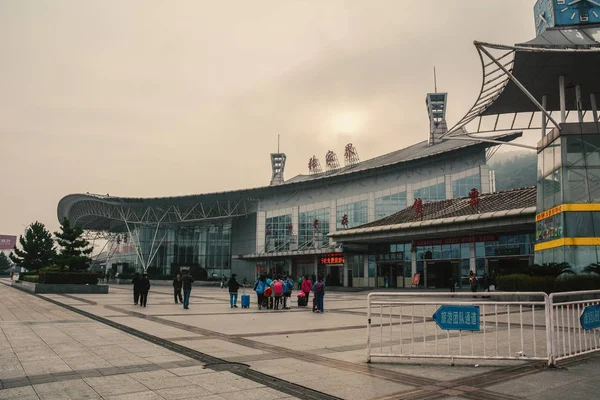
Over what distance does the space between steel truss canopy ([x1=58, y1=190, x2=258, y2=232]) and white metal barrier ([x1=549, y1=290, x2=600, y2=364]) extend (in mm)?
56691

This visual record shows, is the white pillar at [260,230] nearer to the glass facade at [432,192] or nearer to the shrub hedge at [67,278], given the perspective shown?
the glass facade at [432,192]

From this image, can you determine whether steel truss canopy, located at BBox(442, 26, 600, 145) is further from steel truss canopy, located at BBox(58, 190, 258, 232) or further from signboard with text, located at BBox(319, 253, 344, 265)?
steel truss canopy, located at BBox(58, 190, 258, 232)

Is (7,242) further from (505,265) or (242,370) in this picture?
(242,370)

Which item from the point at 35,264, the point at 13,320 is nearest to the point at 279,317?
the point at 13,320

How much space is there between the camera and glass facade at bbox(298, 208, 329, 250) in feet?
185

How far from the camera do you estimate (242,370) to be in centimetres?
757

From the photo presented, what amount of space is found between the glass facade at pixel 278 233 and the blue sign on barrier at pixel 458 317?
52290 millimetres

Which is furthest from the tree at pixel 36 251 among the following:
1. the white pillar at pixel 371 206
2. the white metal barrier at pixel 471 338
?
the white metal barrier at pixel 471 338

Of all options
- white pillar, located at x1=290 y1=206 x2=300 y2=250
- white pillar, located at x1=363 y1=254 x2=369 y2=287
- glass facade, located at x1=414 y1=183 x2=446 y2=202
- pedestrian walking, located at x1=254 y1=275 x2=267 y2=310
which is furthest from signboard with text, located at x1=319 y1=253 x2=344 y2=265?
pedestrian walking, located at x1=254 y1=275 x2=267 y2=310

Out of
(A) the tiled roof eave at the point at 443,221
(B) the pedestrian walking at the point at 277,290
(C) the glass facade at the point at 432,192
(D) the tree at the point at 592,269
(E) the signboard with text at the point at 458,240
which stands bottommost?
(B) the pedestrian walking at the point at 277,290

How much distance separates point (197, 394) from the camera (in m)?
6.04

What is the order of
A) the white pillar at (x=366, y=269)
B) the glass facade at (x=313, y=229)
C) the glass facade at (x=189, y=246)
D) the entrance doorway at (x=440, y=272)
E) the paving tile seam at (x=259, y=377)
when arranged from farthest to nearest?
the glass facade at (x=189, y=246) → the glass facade at (x=313, y=229) → the white pillar at (x=366, y=269) → the entrance doorway at (x=440, y=272) → the paving tile seam at (x=259, y=377)

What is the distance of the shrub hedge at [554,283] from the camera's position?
63.8 ft

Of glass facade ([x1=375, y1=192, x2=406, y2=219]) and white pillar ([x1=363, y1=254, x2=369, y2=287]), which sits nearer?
white pillar ([x1=363, y1=254, x2=369, y2=287])
